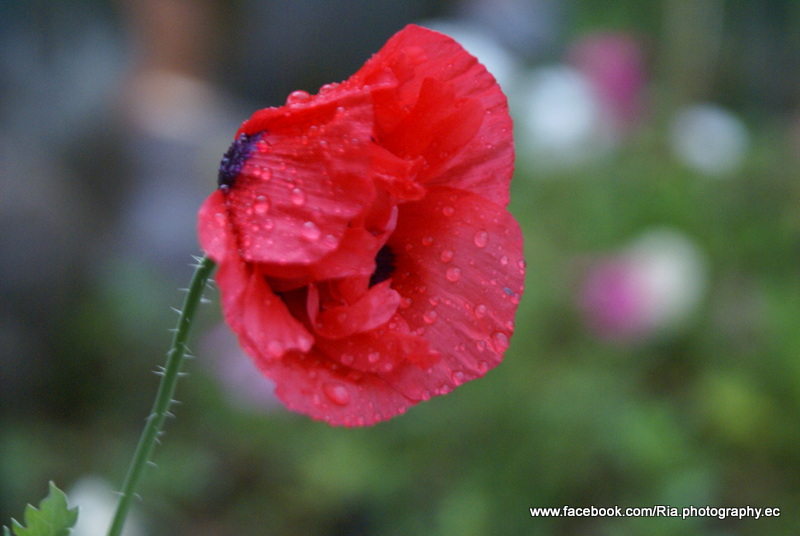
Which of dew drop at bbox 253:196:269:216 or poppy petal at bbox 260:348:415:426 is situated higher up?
dew drop at bbox 253:196:269:216

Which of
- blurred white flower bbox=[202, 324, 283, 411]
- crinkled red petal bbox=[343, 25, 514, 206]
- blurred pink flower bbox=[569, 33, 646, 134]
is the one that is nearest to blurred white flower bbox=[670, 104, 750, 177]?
blurred pink flower bbox=[569, 33, 646, 134]

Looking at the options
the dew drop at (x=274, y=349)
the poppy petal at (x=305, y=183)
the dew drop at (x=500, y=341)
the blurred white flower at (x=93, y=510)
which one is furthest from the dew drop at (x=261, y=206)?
the blurred white flower at (x=93, y=510)

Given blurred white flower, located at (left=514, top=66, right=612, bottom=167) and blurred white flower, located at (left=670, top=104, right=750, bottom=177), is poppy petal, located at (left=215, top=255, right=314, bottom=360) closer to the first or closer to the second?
blurred white flower, located at (left=514, top=66, right=612, bottom=167)

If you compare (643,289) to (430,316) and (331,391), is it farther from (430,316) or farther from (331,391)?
(331,391)

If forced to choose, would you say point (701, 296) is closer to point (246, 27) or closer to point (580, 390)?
point (580, 390)

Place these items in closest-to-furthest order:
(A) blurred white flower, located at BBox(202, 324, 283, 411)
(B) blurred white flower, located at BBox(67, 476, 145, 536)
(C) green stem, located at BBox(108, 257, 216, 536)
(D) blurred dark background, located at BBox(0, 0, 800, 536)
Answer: (C) green stem, located at BBox(108, 257, 216, 536)
(B) blurred white flower, located at BBox(67, 476, 145, 536)
(D) blurred dark background, located at BBox(0, 0, 800, 536)
(A) blurred white flower, located at BBox(202, 324, 283, 411)

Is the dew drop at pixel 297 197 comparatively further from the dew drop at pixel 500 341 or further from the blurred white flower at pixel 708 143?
the blurred white flower at pixel 708 143
